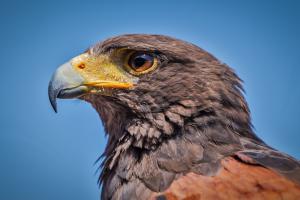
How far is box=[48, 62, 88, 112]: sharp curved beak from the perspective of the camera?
3.60 meters

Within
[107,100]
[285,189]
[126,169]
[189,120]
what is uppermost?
[107,100]

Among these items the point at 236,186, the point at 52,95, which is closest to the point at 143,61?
the point at 52,95

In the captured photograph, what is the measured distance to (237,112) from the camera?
12.0ft

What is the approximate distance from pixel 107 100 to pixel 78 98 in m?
0.25

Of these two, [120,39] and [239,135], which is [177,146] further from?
[120,39]

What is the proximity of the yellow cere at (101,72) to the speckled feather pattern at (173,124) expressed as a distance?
69 millimetres

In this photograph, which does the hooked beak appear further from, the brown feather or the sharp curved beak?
the brown feather

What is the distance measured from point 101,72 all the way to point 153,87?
44cm

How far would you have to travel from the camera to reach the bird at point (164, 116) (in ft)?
10.4

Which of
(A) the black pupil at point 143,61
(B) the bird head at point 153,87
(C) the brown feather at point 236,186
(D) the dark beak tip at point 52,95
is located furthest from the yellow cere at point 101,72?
(C) the brown feather at point 236,186

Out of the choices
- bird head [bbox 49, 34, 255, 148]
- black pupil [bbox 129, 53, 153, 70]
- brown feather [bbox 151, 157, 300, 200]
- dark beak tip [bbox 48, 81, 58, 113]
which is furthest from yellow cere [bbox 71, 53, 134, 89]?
brown feather [bbox 151, 157, 300, 200]

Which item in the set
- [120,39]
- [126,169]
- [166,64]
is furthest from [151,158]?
[120,39]

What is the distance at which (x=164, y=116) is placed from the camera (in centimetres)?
354

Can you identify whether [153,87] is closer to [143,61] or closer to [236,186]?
[143,61]
